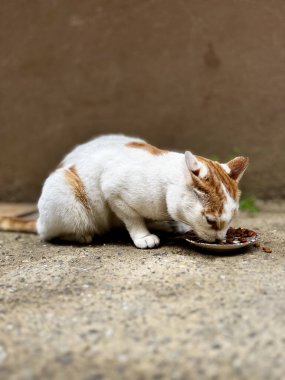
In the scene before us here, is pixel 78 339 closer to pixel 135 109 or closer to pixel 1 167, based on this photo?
pixel 135 109

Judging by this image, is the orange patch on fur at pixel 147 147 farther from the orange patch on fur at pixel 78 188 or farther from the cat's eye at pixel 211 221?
the cat's eye at pixel 211 221

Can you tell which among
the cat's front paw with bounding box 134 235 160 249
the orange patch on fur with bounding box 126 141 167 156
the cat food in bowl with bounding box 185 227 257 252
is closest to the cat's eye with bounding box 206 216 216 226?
the cat food in bowl with bounding box 185 227 257 252

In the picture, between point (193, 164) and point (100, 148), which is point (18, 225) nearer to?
point (100, 148)

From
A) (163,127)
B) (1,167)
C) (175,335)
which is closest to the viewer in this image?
(175,335)

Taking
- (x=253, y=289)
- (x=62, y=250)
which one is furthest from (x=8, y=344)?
(x=62, y=250)

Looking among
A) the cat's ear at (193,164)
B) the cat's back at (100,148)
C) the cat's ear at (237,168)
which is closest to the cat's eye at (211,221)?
the cat's ear at (193,164)
